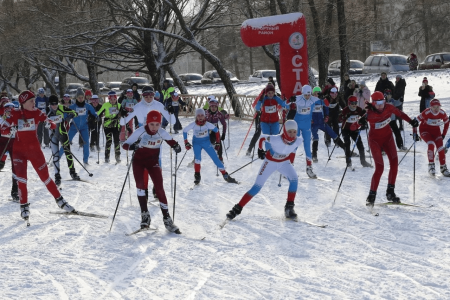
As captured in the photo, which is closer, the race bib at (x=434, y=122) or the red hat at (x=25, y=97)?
the red hat at (x=25, y=97)

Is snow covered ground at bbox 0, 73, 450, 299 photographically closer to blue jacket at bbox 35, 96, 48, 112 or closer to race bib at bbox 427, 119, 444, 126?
race bib at bbox 427, 119, 444, 126

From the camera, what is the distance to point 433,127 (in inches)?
431

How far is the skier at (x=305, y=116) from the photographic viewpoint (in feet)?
37.5

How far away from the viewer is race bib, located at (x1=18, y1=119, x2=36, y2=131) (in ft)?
27.6

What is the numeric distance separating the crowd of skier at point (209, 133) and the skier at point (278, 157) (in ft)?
0.04

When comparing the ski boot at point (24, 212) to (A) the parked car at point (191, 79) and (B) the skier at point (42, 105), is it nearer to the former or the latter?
(B) the skier at point (42, 105)

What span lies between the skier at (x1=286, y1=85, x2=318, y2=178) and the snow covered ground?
2.63 feet

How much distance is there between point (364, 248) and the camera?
22.2 feet

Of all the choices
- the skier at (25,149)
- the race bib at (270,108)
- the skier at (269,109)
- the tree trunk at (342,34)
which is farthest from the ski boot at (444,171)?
the tree trunk at (342,34)

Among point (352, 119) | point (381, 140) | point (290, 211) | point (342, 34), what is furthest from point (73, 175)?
point (342, 34)

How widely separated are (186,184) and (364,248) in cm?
511

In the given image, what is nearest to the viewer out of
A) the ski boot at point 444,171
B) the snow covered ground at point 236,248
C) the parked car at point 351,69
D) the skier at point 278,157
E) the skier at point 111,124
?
the snow covered ground at point 236,248

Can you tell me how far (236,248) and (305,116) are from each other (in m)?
5.28

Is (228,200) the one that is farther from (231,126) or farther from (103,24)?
(103,24)
